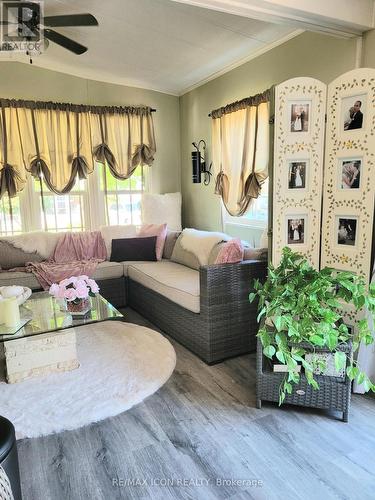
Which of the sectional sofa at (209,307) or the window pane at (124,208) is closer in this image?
the sectional sofa at (209,307)

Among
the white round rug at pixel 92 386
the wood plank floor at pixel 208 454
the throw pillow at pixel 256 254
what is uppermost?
the throw pillow at pixel 256 254

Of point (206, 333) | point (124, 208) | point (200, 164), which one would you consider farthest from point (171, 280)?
point (124, 208)

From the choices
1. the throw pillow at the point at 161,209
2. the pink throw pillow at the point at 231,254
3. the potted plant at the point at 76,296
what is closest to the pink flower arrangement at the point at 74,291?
the potted plant at the point at 76,296

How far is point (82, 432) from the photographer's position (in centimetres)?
195

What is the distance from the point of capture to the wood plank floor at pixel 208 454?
1569 millimetres

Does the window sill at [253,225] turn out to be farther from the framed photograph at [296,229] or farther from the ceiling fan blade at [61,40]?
the ceiling fan blade at [61,40]

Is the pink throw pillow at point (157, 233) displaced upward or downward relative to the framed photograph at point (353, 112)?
downward

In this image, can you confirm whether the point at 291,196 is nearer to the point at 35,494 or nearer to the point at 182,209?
the point at 35,494

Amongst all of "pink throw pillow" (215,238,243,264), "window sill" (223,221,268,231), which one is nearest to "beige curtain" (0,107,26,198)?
"window sill" (223,221,268,231)

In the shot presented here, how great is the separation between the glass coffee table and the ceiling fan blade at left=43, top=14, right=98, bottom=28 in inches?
78.7

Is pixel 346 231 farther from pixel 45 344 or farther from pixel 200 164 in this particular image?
pixel 200 164

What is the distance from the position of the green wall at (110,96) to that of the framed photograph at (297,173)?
2756mm

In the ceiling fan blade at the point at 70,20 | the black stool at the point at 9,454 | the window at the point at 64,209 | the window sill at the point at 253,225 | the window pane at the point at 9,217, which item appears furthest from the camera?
the window at the point at 64,209

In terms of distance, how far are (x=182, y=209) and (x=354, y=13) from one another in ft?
10.2
